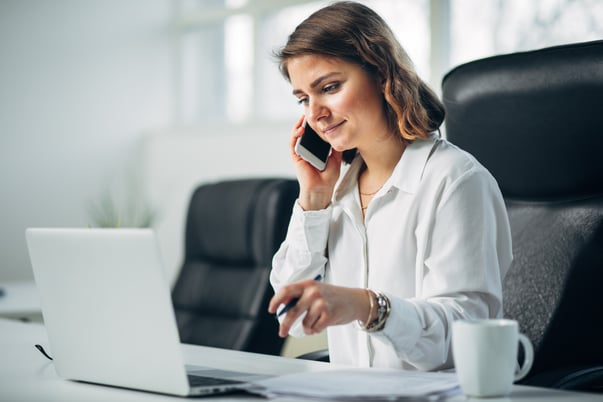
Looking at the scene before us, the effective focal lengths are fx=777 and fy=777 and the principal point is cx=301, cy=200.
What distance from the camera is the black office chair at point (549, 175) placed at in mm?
1592

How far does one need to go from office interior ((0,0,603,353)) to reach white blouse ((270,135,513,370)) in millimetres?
2072

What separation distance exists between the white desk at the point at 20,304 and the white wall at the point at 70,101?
3.15 feet

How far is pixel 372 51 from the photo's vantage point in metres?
1.54

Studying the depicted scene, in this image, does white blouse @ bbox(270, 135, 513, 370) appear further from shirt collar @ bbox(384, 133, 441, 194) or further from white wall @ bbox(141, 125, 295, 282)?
white wall @ bbox(141, 125, 295, 282)

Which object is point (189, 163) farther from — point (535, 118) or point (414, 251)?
point (414, 251)

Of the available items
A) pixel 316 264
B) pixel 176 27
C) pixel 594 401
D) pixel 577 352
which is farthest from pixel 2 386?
pixel 176 27

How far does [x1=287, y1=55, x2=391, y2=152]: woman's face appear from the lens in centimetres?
155

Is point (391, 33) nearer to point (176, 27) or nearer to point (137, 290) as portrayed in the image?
point (137, 290)

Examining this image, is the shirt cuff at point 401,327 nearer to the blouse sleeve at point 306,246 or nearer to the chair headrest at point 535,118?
the blouse sleeve at point 306,246

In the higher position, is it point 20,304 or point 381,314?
point 381,314

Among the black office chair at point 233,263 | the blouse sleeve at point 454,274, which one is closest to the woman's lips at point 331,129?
the blouse sleeve at point 454,274

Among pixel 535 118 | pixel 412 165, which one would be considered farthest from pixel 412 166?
pixel 535 118

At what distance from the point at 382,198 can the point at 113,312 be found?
65cm

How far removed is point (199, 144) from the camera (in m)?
4.54
